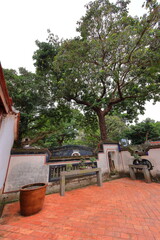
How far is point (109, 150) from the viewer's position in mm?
6941

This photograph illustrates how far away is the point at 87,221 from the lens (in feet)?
7.24

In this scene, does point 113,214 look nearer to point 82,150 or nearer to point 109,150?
point 109,150

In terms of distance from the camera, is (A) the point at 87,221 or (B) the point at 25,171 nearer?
(A) the point at 87,221

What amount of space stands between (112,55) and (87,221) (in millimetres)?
8464

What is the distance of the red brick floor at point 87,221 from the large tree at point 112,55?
18.0ft

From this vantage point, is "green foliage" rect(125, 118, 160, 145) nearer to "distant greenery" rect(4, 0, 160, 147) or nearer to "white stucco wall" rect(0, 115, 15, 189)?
"distant greenery" rect(4, 0, 160, 147)

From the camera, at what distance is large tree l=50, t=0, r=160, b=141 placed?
5.61 metres

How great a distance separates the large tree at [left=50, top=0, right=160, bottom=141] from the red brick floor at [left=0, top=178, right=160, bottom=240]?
18.0ft

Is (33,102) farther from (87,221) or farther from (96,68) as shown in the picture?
(87,221)

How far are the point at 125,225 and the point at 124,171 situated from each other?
539 cm

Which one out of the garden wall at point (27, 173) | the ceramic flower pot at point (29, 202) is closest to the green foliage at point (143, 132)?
the garden wall at point (27, 173)

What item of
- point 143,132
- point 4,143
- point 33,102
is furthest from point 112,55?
point 143,132

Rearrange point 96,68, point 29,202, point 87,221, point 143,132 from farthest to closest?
1. point 143,132
2. point 96,68
3. point 29,202
4. point 87,221

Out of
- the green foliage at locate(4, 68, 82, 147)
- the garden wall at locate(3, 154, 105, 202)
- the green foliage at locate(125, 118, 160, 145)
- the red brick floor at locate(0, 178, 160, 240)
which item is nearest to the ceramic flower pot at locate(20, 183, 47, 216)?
the red brick floor at locate(0, 178, 160, 240)
